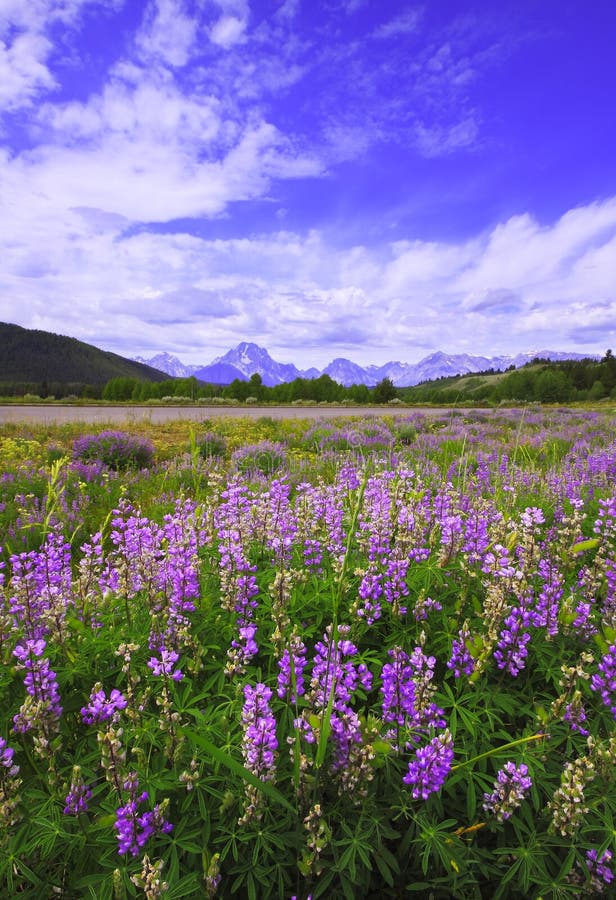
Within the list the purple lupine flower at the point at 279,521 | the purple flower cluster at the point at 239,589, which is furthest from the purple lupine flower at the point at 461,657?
the purple lupine flower at the point at 279,521

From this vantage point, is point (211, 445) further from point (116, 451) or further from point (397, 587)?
point (397, 587)

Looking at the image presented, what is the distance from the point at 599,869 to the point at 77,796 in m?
2.03

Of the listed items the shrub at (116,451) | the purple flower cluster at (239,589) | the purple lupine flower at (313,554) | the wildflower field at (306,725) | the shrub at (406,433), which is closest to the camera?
the wildflower field at (306,725)

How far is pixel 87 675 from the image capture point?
239 centimetres

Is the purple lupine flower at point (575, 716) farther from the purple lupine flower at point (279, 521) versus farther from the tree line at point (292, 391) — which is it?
the tree line at point (292, 391)

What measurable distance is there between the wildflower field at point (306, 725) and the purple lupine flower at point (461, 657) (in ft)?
0.07

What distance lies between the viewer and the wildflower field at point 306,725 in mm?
1767

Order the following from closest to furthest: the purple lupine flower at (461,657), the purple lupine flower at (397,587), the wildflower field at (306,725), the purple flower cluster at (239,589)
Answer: the wildflower field at (306,725)
the purple flower cluster at (239,589)
the purple lupine flower at (461,657)
the purple lupine flower at (397,587)

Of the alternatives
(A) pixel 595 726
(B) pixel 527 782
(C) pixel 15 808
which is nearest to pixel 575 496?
(A) pixel 595 726

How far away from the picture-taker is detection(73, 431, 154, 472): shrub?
403 inches

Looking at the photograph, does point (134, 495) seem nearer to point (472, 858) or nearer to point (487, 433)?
point (472, 858)

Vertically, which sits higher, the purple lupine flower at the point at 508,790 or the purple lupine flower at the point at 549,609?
the purple lupine flower at the point at 549,609

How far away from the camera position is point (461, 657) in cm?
245

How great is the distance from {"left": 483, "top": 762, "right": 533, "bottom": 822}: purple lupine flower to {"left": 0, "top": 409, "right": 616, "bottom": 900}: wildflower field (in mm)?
12
